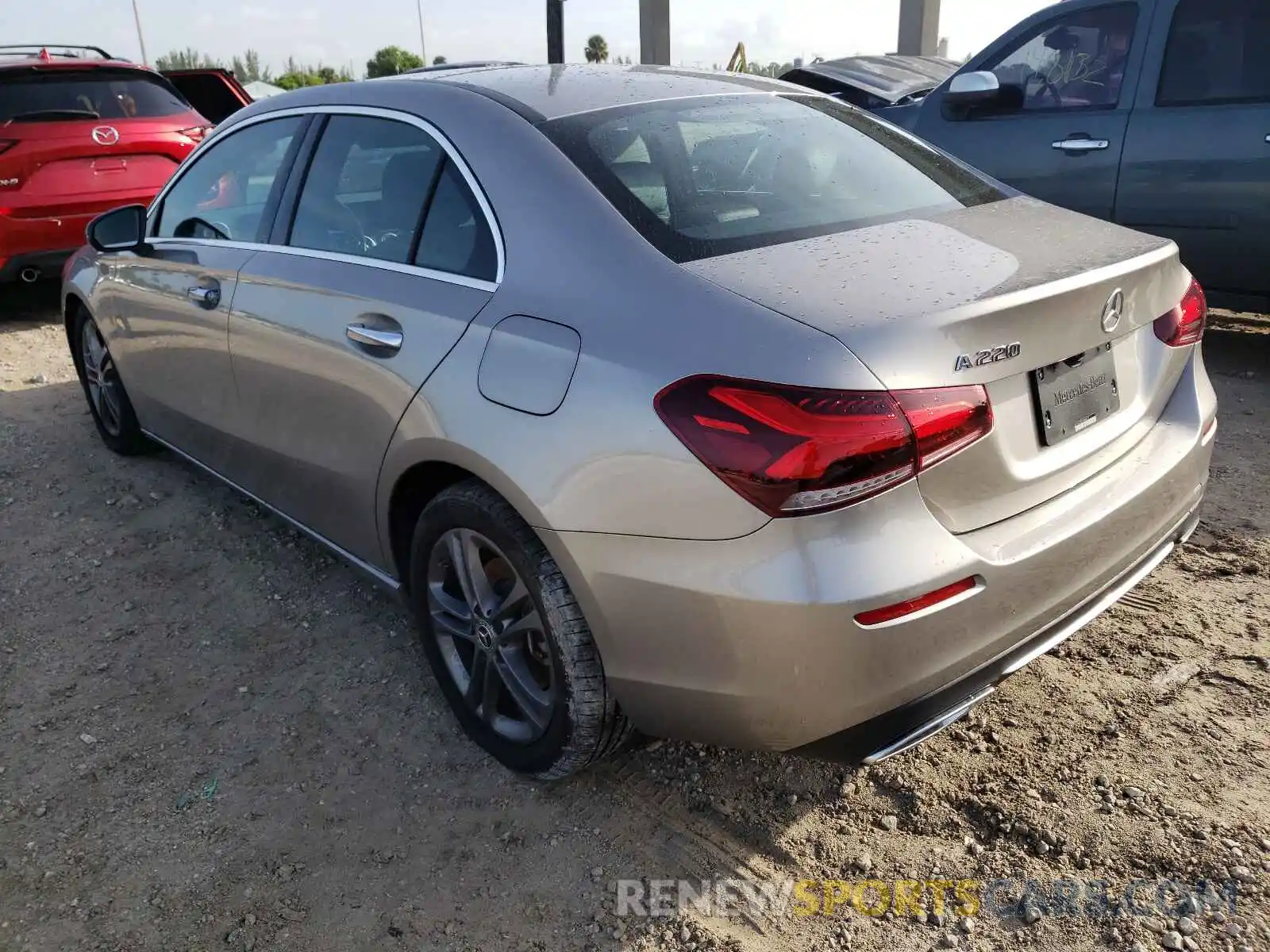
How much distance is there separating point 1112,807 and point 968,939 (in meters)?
0.52

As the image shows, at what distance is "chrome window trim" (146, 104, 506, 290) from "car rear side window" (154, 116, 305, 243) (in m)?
0.02

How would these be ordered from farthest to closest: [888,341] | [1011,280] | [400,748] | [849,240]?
[400,748] < [849,240] < [1011,280] < [888,341]

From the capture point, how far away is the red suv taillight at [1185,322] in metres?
2.42

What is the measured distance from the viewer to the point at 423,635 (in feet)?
8.98

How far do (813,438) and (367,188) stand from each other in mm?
1676

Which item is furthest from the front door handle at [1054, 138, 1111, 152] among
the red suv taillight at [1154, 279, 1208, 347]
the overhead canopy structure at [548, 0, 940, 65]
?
the overhead canopy structure at [548, 0, 940, 65]

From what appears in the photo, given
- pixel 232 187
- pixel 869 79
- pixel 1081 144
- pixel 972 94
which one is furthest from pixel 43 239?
pixel 869 79

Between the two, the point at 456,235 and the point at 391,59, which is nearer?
the point at 456,235

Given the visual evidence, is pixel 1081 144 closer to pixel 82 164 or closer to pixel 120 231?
pixel 120 231

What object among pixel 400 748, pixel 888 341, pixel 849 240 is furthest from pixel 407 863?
pixel 849 240

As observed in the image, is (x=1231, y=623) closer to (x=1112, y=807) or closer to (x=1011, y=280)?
(x=1112, y=807)

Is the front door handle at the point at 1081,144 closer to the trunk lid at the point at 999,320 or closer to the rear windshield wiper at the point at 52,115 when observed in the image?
the trunk lid at the point at 999,320

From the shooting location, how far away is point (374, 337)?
2.56 meters

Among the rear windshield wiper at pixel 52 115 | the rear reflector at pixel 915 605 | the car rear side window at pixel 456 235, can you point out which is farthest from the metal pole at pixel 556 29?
the rear reflector at pixel 915 605
